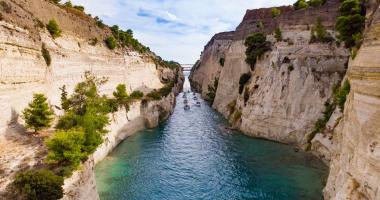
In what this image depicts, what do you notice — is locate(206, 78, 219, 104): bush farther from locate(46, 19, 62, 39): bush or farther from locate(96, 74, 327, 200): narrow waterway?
locate(46, 19, 62, 39): bush

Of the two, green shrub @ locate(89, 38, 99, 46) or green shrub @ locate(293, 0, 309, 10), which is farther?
green shrub @ locate(293, 0, 309, 10)

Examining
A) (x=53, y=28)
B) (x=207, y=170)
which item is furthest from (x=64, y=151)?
(x=53, y=28)

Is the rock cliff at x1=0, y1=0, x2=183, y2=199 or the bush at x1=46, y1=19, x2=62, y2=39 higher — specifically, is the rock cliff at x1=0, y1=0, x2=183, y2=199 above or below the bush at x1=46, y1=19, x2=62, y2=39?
below

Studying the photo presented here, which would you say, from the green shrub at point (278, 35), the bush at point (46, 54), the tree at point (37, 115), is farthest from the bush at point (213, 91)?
the tree at point (37, 115)

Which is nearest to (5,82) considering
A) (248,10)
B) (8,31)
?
(8,31)

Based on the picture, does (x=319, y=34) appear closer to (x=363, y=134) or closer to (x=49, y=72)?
(x=363, y=134)

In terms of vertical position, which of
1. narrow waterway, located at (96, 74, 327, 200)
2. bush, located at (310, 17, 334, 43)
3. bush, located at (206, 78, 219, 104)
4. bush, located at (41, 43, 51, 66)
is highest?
bush, located at (310, 17, 334, 43)

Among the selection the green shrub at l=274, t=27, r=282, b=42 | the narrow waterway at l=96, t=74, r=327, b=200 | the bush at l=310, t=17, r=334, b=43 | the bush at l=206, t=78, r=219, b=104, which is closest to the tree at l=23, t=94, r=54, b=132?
the narrow waterway at l=96, t=74, r=327, b=200
